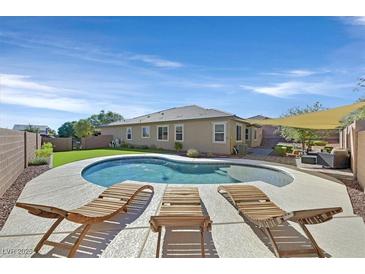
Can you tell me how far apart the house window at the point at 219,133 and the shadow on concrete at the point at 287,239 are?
14260mm

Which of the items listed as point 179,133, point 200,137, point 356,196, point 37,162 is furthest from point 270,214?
point 179,133

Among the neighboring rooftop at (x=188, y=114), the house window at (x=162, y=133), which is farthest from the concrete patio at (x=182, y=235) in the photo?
the house window at (x=162, y=133)

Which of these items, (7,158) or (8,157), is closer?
(7,158)

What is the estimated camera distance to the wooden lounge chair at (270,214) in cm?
364

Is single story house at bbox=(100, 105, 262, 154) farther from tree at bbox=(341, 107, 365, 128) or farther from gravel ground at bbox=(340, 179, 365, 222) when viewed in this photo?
gravel ground at bbox=(340, 179, 365, 222)

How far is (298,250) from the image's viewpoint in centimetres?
366

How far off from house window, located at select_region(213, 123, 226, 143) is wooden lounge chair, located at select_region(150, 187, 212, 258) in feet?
43.0

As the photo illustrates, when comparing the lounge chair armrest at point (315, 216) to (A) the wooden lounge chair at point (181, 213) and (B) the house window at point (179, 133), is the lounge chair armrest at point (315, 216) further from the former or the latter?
(B) the house window at point (179, 133)

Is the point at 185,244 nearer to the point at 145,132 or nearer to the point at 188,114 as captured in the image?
the point at 188,114

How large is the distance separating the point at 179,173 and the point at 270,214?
7968mm

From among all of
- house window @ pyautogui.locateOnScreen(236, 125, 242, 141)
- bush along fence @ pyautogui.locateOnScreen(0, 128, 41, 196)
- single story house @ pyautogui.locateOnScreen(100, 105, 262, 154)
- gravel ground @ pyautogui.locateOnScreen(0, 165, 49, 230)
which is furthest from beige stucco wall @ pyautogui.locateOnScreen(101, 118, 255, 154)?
bush along fence @ pyautogui.locateOnScreen(0, 128, 41, 196)

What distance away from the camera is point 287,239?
4184mm

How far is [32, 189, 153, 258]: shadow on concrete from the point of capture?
370cm
